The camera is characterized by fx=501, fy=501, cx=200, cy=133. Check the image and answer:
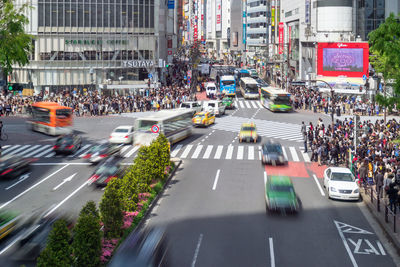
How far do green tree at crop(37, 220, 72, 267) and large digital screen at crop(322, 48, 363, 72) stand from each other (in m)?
62.6

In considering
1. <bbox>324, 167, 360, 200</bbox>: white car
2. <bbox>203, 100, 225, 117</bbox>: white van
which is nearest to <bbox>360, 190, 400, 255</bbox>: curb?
<bbox>324, 167, 360, 200</bbox>: white car

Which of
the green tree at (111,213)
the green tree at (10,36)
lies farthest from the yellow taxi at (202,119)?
the green tree at (111,213)

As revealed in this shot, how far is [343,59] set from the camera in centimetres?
7125

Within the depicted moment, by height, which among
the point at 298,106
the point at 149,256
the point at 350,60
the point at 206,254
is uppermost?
the point at 350,60

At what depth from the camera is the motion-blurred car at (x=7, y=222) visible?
63.2 feet

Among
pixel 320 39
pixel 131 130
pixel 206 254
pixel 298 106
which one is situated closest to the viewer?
pixel 206 254

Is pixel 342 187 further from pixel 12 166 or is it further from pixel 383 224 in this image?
pixel 12 166

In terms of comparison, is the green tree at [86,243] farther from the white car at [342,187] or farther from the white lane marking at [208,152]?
the white lane marking at [208,152]

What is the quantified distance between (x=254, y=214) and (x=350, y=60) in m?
52.8

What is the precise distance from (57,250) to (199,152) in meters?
24.9

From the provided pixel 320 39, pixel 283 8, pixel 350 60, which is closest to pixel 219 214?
pixel 350 60

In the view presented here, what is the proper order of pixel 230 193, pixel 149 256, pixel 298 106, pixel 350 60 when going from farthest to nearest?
pixel 350 60, pixel 298 106, pixel 230 193, pixel 149 256

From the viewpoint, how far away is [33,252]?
1703 centimetres

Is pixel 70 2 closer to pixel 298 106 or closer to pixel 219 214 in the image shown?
pixel 298 106
